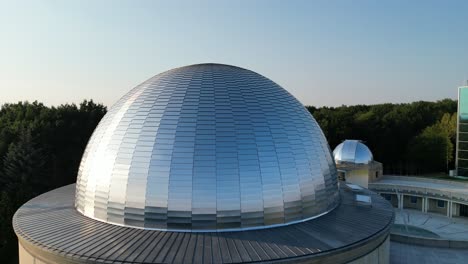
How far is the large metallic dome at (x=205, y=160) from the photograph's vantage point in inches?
605

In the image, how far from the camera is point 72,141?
52.1 m

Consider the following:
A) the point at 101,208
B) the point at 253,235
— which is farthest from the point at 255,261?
the point at 101,208

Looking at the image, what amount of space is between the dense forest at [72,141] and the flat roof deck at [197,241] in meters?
18.4

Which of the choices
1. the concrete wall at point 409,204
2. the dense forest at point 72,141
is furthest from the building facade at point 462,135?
the concrete wall at point 409,204

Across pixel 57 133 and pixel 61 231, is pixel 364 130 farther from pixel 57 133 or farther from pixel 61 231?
pixel 61 231

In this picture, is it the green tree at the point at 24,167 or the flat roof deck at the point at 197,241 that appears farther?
the green tree at the point at 24,167

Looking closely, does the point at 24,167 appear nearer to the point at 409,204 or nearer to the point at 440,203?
the point at 409,204

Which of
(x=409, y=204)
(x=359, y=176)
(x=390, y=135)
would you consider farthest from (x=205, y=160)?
(x=390, y=135)

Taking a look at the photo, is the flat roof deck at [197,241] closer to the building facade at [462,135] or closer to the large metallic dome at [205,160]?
the large metallic dome at [205,160]

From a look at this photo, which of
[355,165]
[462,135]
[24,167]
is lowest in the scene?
[24,167]

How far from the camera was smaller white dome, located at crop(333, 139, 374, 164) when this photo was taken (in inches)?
1643

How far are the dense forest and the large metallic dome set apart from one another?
20.1 metres

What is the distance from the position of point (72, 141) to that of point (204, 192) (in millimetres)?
42157

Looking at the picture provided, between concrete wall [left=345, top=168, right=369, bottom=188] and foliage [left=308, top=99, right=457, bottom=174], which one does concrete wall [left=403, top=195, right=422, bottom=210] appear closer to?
concrete wall [left=345, top=168, right=369, bottom=188]
